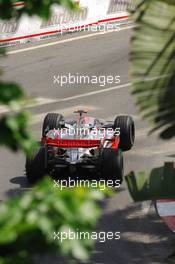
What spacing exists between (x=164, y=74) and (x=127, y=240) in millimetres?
7413

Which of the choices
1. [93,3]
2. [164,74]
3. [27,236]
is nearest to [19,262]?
[27,236]

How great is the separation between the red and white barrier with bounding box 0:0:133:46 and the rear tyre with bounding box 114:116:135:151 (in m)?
9.60

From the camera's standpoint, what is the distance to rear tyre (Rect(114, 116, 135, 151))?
56.6 feet

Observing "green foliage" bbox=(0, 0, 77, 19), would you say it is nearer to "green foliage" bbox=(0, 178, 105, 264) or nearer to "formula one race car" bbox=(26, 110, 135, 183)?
"green foliage" bbox=(0, 178, 105, 264)

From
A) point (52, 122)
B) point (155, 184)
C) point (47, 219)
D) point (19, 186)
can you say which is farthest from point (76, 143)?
point (47, 219)

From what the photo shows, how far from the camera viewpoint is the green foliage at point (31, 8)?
4.00 meters

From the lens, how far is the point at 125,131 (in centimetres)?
1730

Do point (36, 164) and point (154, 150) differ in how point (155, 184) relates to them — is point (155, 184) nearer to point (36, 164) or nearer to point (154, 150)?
point (36, 164)

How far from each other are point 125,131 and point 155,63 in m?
10.7

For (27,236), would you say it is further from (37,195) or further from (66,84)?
(66,84)

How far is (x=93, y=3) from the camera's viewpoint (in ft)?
92.1

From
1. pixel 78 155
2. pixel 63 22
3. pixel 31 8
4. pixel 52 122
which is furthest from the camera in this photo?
pixel 63 22

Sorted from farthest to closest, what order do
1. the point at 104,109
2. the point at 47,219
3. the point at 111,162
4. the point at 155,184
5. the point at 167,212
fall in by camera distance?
the point at 104,109 < the point at 111,162 < the point at 167,212 < the point at 155,184 < the point at 47,219

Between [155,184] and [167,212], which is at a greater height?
[155,184]
